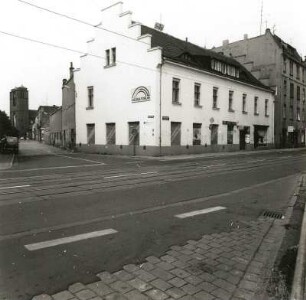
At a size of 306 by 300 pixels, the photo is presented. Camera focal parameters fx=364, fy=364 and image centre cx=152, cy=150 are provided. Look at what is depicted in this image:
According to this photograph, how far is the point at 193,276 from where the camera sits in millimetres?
4414

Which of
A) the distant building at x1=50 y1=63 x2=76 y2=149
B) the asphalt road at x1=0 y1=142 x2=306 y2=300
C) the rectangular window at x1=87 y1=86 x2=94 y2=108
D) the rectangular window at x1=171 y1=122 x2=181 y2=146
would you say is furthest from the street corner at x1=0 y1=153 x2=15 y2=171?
the distant building at x1=50 y1=63 x2=76 y2=149

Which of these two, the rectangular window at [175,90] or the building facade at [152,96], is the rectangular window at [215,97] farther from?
the rectangular window at [175,90]

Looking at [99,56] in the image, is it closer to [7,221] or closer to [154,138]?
[154,138]

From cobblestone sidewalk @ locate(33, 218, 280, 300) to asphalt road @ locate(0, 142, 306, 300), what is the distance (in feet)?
0.73

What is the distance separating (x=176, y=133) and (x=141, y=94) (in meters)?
4.22

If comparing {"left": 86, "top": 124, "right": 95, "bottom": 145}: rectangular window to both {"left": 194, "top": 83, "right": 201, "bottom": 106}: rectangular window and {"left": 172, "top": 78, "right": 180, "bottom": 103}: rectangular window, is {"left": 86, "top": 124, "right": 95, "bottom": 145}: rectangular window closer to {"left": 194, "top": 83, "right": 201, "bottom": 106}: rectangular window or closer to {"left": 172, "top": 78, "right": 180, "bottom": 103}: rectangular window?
{"left": 172, "top": 78, "right": 180, "bottom": 103}: rectangular window

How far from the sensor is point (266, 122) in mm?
43281

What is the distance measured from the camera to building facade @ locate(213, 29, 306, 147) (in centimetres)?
4481

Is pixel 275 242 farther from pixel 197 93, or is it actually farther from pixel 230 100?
pixel 230 100

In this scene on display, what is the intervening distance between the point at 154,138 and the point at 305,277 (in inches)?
930

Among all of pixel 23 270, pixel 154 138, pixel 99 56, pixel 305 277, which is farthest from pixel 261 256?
pixel 99 56

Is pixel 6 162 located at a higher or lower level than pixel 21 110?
lower

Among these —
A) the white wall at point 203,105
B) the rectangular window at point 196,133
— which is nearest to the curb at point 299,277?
the white wall at point 203,105

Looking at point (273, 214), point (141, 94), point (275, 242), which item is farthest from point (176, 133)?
point (275, 242)
